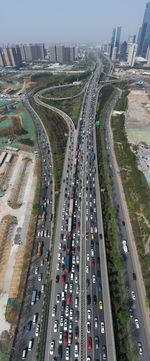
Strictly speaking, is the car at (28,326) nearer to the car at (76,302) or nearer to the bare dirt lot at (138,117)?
the car at (76,302)

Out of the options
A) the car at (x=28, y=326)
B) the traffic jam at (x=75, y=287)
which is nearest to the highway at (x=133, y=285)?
the traffic jam at (x=75, y=287)

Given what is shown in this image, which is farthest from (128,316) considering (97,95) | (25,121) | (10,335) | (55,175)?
(97,95)

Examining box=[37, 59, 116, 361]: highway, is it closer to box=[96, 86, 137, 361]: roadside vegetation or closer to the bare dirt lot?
box=[96, 86, 137, 361]: roadside vegetation

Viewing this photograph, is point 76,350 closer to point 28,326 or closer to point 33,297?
point 28,326

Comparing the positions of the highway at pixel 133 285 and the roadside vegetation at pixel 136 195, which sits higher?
the roadside vegetation at pixel 136 195

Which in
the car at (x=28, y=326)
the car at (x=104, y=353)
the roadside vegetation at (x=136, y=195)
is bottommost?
the car at (x=104, y=353)

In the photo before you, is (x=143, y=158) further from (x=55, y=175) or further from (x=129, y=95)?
(x=129, y=95)

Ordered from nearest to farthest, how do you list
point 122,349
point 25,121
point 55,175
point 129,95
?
point 122,349 → point 55,175 → point 25,121 → point 129,95
